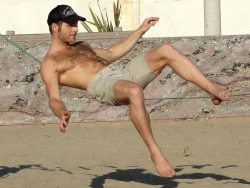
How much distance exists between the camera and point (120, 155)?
37.6ft

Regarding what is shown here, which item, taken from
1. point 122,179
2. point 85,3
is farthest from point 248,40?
point 85,3

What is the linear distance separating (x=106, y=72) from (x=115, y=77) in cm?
13

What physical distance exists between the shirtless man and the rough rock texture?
4034mm

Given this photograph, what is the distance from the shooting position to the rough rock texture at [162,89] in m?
13.5

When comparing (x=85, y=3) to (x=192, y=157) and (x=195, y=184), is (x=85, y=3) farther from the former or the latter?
(x=195, y=184)

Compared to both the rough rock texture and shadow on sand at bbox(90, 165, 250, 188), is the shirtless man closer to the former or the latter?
shadow on sand at bbox(90, 165, 250, 188)

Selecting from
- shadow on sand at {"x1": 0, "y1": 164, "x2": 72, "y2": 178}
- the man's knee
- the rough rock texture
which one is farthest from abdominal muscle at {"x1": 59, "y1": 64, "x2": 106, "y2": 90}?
the rough rock texture

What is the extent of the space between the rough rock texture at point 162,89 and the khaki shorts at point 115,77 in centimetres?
436

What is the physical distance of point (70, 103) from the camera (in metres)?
13.7

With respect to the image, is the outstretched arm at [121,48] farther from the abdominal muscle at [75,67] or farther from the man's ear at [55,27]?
the man's ear at [55,27]

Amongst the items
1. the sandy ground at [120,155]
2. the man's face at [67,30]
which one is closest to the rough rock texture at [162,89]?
the sandy ground at [120,155]

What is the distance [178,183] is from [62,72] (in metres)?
1.49

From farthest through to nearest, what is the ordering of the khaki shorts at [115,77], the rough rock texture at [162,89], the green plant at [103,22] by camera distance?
the green plant at [103,22]
the rough rock texture at [162,89]
the khaki shorts at [115,77]

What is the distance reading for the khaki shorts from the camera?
891 cm
